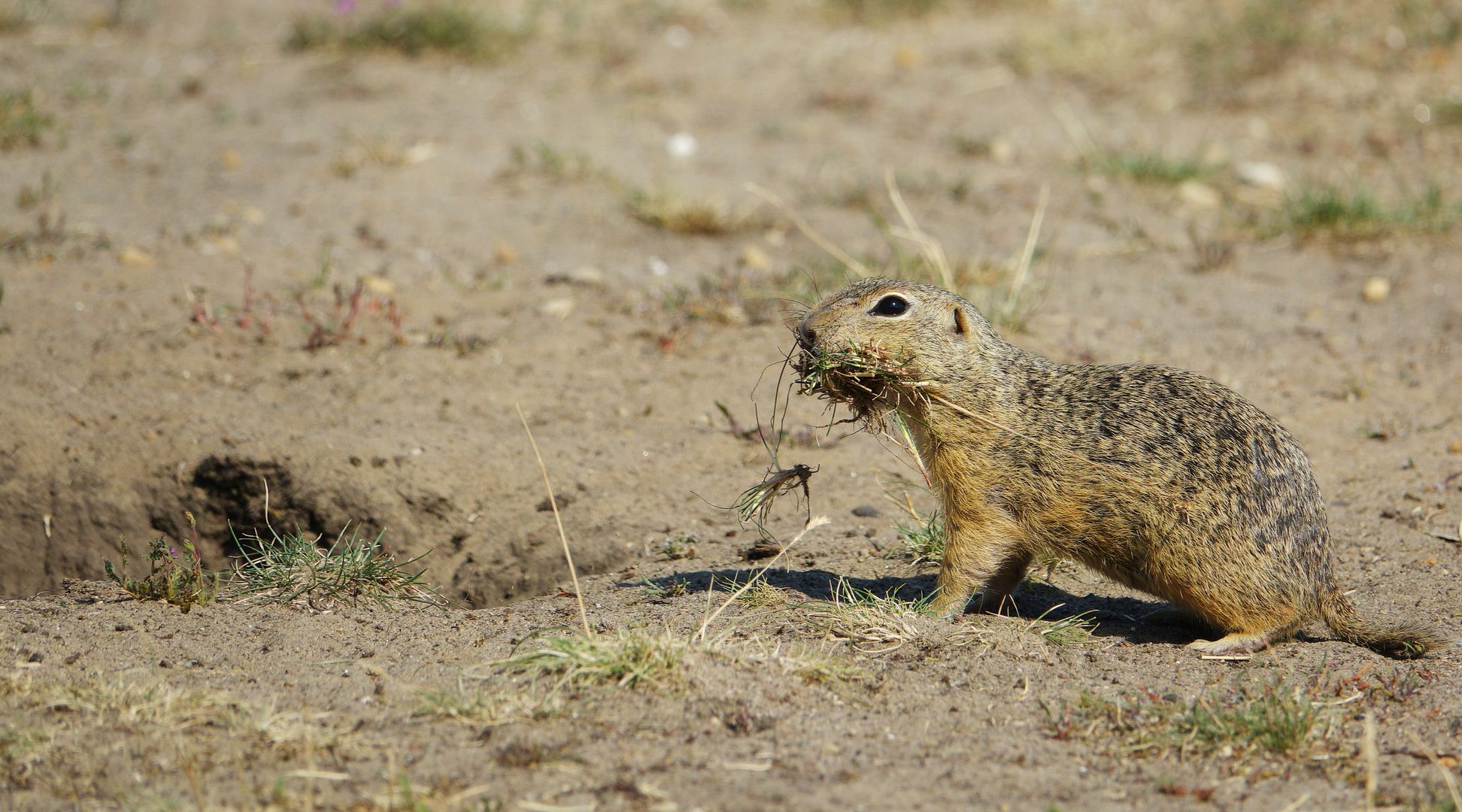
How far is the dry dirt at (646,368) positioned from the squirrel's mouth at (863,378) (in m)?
0.69

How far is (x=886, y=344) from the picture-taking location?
4.17 metres

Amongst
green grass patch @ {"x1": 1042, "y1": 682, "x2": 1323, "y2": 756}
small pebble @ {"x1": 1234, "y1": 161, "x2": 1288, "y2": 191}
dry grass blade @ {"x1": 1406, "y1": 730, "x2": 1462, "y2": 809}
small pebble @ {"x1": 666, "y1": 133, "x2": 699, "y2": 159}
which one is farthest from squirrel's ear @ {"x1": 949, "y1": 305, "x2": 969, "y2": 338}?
small pebble @ {"x1": 1234, "y1": 161, "x2": 1288, "y2": 191}

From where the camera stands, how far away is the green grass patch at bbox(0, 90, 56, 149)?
8.32 m

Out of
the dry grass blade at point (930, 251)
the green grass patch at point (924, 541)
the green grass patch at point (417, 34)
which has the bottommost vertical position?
the green grass patch at point (924, 541)

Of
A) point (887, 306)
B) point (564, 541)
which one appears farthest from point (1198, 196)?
point (564, 541)

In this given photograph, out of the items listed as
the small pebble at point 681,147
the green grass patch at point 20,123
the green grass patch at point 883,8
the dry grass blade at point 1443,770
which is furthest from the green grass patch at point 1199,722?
the green grass patch at point 883,8

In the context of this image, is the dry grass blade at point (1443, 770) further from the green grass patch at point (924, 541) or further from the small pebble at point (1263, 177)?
the small pebble at point (1263, 177)

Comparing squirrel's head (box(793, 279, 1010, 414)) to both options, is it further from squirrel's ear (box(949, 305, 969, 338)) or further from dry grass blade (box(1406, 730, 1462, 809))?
dry grass blade (box(1406, 730, 1462, 809))

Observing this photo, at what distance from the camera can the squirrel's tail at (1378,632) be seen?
158 inches

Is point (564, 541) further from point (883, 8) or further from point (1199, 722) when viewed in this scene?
point (883, 8)

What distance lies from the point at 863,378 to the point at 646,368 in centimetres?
226

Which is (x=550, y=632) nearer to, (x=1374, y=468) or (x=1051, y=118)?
(x=1374, y=468)

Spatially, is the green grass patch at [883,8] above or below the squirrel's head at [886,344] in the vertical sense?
above

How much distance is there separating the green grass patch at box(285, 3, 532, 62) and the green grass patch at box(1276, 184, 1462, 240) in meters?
6.02
